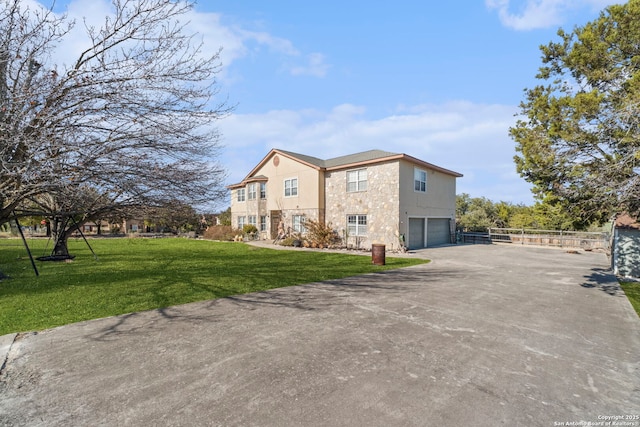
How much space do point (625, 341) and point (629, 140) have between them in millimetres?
3946

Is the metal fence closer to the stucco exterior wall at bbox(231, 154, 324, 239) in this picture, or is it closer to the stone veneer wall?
the stone veneer wall

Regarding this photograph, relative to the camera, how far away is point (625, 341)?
505 cm

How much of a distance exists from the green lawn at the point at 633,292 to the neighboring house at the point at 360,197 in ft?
32.8

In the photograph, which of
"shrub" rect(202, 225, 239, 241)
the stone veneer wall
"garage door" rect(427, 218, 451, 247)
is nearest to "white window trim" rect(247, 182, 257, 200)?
"shrub" rect(202, 225, 239, 241)

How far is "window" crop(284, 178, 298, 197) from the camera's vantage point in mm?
24003

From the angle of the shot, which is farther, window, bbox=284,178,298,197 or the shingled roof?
Result: window, bbox=284,178,298,197

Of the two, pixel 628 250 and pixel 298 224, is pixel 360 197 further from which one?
pixel 628 250

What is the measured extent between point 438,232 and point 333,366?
2150 cm

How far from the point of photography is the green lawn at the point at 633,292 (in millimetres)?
7379

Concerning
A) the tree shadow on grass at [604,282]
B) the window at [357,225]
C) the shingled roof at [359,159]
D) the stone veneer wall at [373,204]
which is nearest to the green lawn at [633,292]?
the tree shadow on grass at [604,282]

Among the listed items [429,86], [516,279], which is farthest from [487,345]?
[429,86]

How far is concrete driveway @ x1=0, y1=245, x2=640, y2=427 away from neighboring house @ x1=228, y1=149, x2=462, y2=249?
12.0 meters

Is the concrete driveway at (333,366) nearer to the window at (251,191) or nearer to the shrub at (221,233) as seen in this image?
the window at (251,191)

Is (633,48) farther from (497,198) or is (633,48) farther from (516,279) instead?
(497,198)
